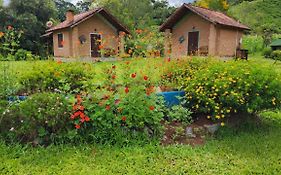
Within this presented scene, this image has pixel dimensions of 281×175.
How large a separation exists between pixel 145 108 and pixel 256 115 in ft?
7.99

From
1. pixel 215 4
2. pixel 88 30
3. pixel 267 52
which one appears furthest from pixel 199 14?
pixel 215 4

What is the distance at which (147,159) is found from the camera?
321 cm

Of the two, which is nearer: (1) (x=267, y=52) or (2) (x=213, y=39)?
(2) (x=213, y=39)

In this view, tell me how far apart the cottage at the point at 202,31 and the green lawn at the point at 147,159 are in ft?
40.0

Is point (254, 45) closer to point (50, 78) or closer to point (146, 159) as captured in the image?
point (50, 78)

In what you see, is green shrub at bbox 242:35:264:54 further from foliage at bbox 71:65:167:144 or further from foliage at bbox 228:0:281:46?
foliage at bbox 71:65:167:144

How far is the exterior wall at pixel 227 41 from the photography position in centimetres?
1632

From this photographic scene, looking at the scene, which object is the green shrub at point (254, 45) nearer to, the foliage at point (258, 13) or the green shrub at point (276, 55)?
the foliage at point (258, 13)

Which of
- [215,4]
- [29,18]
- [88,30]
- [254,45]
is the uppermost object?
[215,4]

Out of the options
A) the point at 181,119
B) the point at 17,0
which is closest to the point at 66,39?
the point at 17,0

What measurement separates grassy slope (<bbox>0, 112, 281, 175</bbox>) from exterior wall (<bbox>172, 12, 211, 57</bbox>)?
1283cm

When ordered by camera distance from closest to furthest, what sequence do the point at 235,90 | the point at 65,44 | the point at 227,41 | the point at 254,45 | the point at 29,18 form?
the point at 235,90, the point at 227,41, the point at 65,44, the point at 29,18, the point at 254,45

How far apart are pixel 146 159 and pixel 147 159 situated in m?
0.01

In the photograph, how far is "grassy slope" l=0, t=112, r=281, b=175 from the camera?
117 inches
